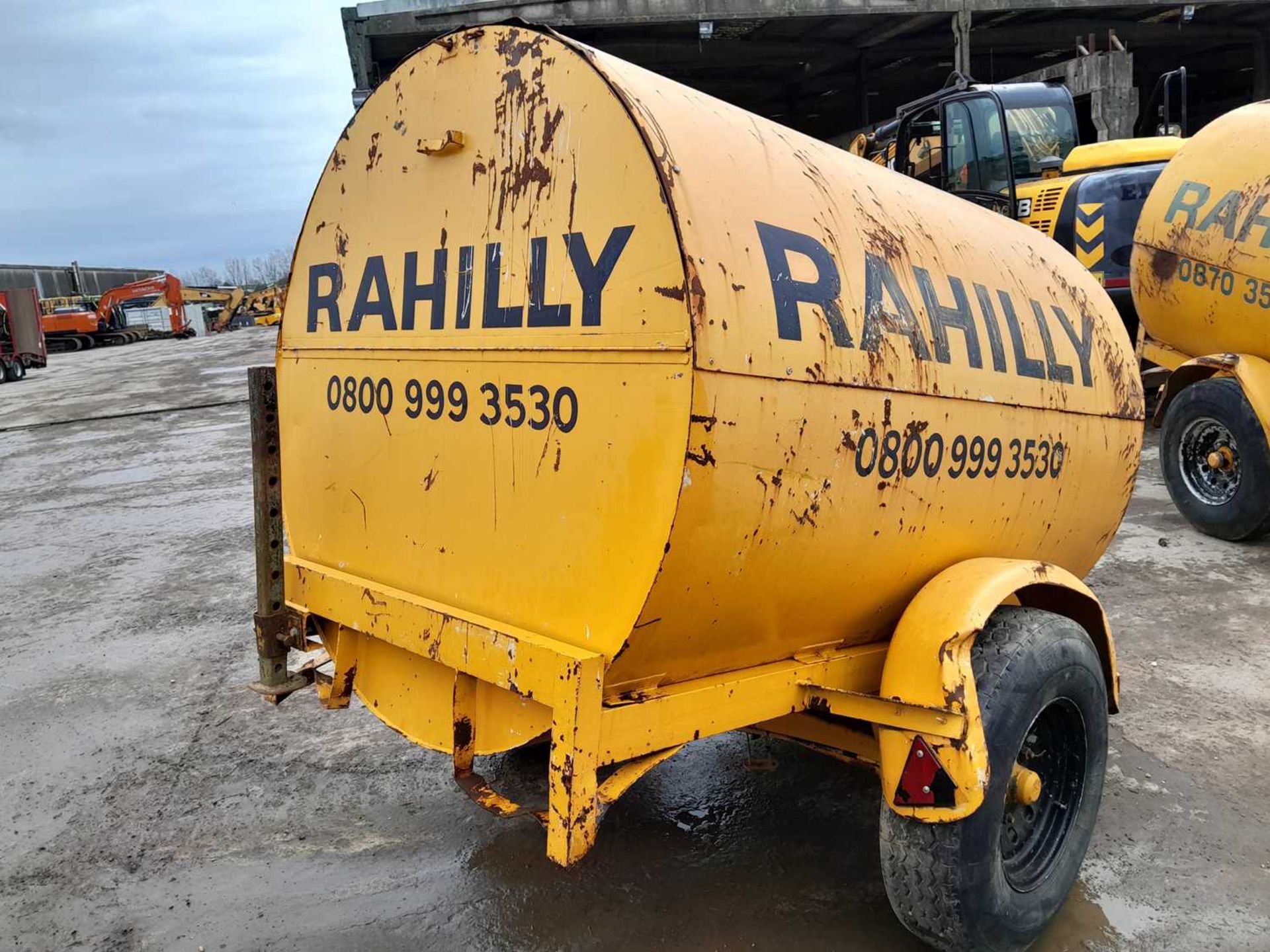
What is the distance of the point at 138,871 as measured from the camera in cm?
309

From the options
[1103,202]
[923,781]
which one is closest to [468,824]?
[923,781]

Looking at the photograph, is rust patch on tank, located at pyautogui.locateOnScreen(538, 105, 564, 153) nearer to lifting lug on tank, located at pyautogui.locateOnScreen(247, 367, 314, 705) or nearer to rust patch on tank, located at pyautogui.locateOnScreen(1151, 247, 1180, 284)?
lifting lug on tank, located at pyautogui.locateOnScreen(247, 367, 314, 705)

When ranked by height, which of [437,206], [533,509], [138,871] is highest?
[437,206]

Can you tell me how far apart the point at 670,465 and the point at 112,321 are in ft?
140

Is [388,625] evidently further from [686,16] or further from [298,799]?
[686,16]

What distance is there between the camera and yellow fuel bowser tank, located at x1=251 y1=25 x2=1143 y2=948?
199cm

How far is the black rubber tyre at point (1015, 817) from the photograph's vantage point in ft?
7.61

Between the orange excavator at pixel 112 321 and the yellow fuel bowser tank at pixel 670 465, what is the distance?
38615mm

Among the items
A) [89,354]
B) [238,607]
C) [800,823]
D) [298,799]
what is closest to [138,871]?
[298,799]

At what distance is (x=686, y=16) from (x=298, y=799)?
650 inches

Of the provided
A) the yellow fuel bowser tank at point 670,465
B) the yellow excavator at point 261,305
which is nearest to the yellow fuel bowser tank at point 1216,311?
the yellow fuel bowser tank at point 670,465

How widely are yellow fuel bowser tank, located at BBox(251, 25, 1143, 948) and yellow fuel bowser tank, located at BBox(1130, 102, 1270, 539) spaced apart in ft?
11.7

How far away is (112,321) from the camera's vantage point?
38031 mm

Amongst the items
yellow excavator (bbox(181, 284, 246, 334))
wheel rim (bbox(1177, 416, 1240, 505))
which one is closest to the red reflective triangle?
wheel rim (bbox(1177, 416, 1240, 505))
